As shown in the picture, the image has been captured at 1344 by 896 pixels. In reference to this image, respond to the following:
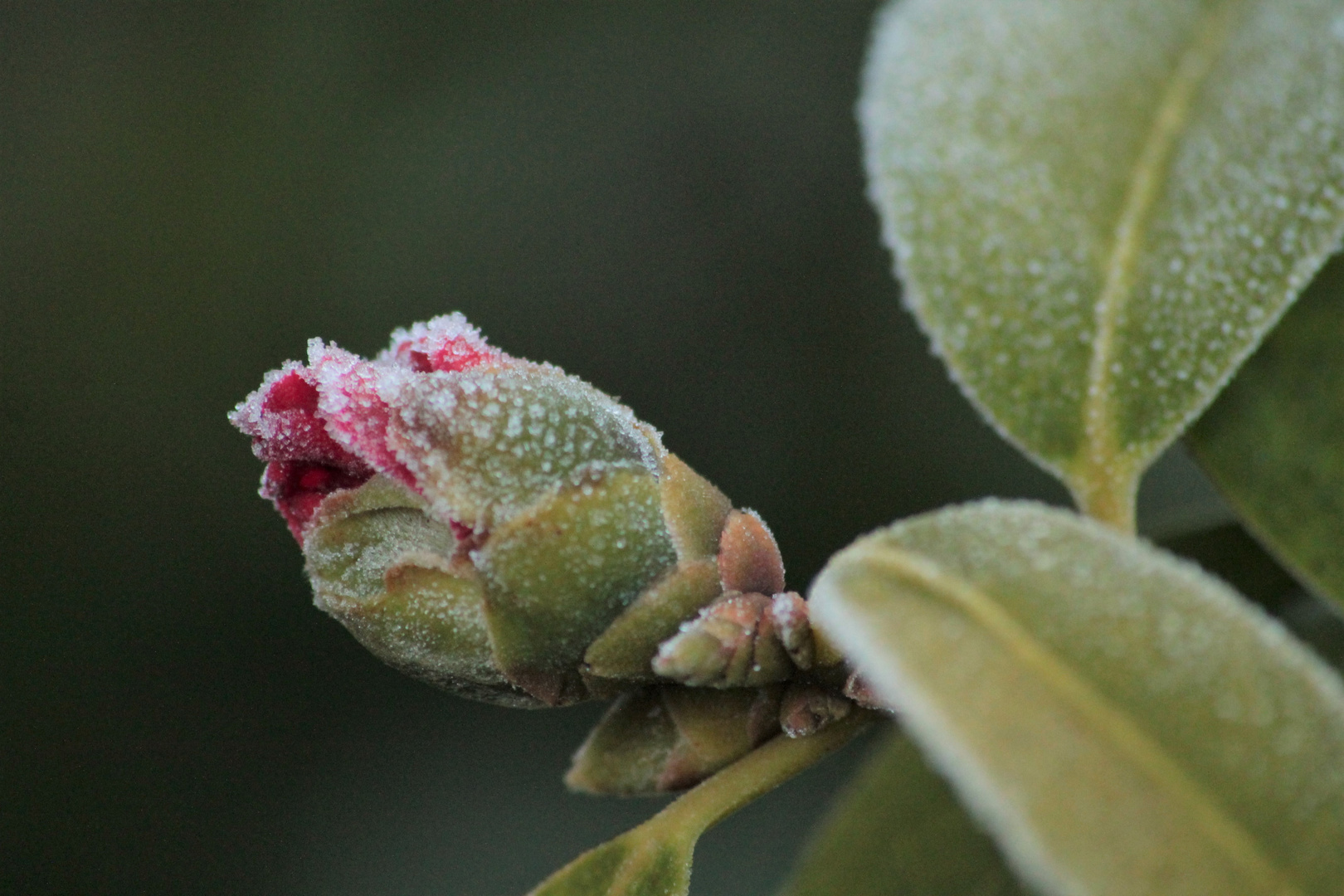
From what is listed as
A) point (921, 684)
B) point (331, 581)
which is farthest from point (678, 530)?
point (921, 684)

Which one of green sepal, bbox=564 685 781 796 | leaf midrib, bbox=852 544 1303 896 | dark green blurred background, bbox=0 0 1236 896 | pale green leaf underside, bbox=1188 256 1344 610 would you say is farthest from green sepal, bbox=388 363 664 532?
dark green blurred background, bbox=0 0 1236 896

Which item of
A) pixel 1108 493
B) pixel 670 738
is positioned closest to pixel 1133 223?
pixel 1108 493

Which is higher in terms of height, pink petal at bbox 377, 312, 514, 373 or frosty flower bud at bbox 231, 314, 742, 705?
pink petal at bbox 377, 312, 514, 373

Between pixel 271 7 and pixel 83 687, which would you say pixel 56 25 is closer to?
pixel 271 7

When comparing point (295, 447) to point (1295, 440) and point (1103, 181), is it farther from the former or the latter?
point (1295, 440)

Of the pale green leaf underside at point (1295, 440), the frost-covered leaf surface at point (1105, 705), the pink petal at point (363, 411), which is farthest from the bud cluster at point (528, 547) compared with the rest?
the pale green leaf underside at point (1295, 440)

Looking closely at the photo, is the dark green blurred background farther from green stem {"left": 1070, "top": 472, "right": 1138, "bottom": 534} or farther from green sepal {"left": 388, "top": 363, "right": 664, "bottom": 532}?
green sepal {"left": 388, "top": 363, "right": 664, "bottom": 532}

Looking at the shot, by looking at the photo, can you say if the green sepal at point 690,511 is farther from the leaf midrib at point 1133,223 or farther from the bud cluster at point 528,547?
the leaf midrib at point 1133,223
